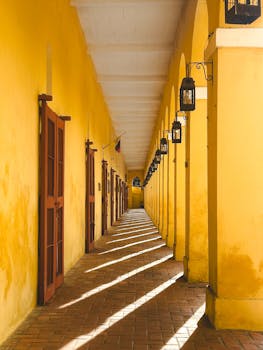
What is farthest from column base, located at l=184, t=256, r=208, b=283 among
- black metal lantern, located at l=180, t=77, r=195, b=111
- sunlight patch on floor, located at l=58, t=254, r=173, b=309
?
black metal lantern, located at l=180, t=77, r=195, b=111

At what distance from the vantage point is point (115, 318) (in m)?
5.26

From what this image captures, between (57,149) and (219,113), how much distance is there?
274 cm

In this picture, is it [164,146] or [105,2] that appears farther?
[164,146]

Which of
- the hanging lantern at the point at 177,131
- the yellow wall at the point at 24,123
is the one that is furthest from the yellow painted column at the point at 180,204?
the yellow wall at the point at 24,123

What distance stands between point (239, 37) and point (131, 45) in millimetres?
6138

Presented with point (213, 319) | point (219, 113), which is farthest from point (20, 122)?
point (213, 319)

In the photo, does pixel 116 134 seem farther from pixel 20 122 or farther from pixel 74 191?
pixel 20 122

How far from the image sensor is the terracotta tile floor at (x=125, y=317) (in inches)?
172

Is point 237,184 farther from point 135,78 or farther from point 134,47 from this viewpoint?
point 135,78

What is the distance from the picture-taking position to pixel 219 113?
16.5 ft

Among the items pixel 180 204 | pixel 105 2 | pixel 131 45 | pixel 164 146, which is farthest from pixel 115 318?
pixel 164 146

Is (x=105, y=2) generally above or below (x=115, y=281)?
above

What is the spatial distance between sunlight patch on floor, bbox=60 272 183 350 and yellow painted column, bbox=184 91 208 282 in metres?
0.53

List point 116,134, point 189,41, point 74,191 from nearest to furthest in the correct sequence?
point 189,41, point 74,191, point 116,134
